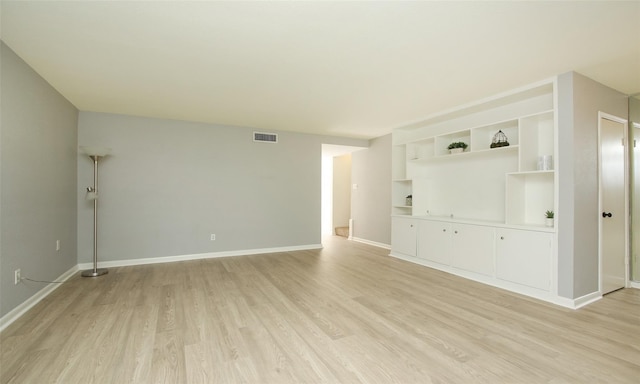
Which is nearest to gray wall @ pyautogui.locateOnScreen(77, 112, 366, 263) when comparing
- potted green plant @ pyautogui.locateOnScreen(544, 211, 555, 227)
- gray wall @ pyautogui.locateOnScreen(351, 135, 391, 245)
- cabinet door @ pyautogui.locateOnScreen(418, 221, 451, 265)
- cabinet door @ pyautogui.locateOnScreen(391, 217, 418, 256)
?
gray wall @ pyautogui.locateOnScreen(351, 135, 391, 245)

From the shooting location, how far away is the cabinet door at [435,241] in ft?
14.2

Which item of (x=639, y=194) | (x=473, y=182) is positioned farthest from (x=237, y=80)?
(x=639, y=194)

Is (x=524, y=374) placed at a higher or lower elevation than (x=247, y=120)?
lower

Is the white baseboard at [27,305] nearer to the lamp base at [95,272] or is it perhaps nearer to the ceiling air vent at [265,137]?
the lamp base at [95,272]

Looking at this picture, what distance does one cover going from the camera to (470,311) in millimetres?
2830

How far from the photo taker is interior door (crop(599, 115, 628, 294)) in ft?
10.8

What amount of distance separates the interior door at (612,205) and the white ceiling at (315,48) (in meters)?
0.57

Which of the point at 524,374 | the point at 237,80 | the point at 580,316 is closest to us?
the point at 524,374

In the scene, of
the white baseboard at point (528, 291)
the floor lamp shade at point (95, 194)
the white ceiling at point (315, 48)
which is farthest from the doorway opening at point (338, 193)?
the floor lamp shade at point (95, 194)

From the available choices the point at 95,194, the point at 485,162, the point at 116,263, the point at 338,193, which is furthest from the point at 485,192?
the point at 116,263

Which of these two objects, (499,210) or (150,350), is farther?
(499,210)

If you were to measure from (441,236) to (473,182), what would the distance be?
0.98 metres

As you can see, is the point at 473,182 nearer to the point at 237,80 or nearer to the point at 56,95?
the point at 237,80

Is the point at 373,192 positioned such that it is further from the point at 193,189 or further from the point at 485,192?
the point at 193,189
